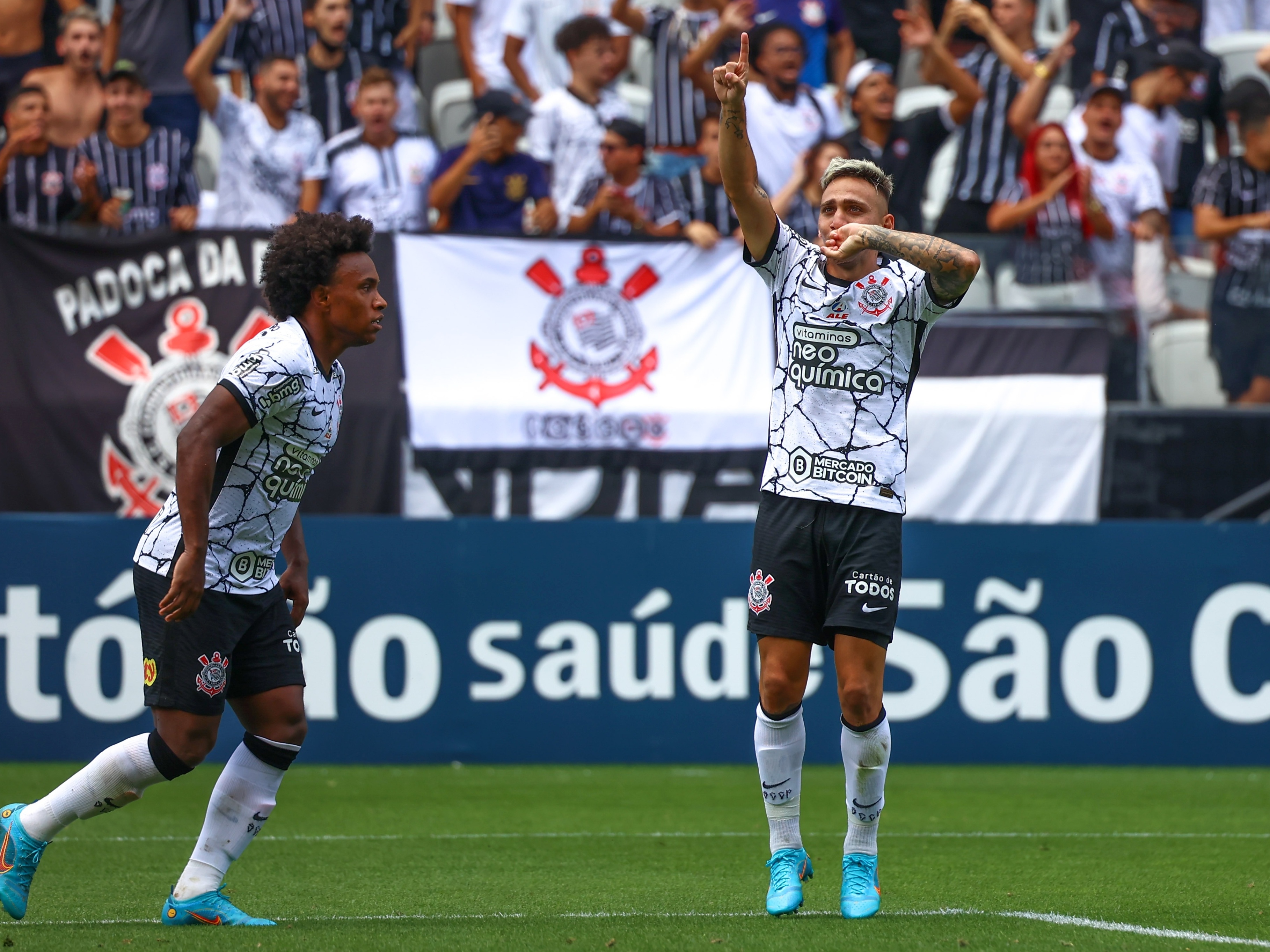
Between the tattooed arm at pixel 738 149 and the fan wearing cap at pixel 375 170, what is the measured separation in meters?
6.82

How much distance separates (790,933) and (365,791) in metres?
4.92

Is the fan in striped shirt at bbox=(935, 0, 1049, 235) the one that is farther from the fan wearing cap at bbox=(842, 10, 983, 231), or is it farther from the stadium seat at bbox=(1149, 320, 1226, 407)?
the stadium seat at bbox=(1149, 320, 1226, 407)

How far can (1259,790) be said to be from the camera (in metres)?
9.61

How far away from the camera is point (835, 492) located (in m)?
5.16

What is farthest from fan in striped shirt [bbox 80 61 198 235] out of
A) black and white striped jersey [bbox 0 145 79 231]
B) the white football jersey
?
the white football jersey

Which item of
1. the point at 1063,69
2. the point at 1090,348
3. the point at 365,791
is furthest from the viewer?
the point at 1063,69

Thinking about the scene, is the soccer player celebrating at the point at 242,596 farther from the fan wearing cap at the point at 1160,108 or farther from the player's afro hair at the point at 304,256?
the fan wearing cap at the point at 1160,108

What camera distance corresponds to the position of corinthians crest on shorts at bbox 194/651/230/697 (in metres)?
4.94

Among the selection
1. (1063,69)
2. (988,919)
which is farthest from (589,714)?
(1063,69)

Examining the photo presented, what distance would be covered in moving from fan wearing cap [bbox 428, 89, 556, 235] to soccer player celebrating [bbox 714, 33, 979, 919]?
6.72 metres

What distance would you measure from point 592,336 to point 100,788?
6.37 m

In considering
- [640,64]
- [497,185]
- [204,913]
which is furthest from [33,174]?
[204,913]

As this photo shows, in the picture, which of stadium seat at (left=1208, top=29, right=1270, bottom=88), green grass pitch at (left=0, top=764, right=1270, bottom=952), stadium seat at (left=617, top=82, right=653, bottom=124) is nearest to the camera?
green grass pitch at (left=0, top=764, right=1270, bottom=952)

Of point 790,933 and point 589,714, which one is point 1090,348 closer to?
point 589,714
